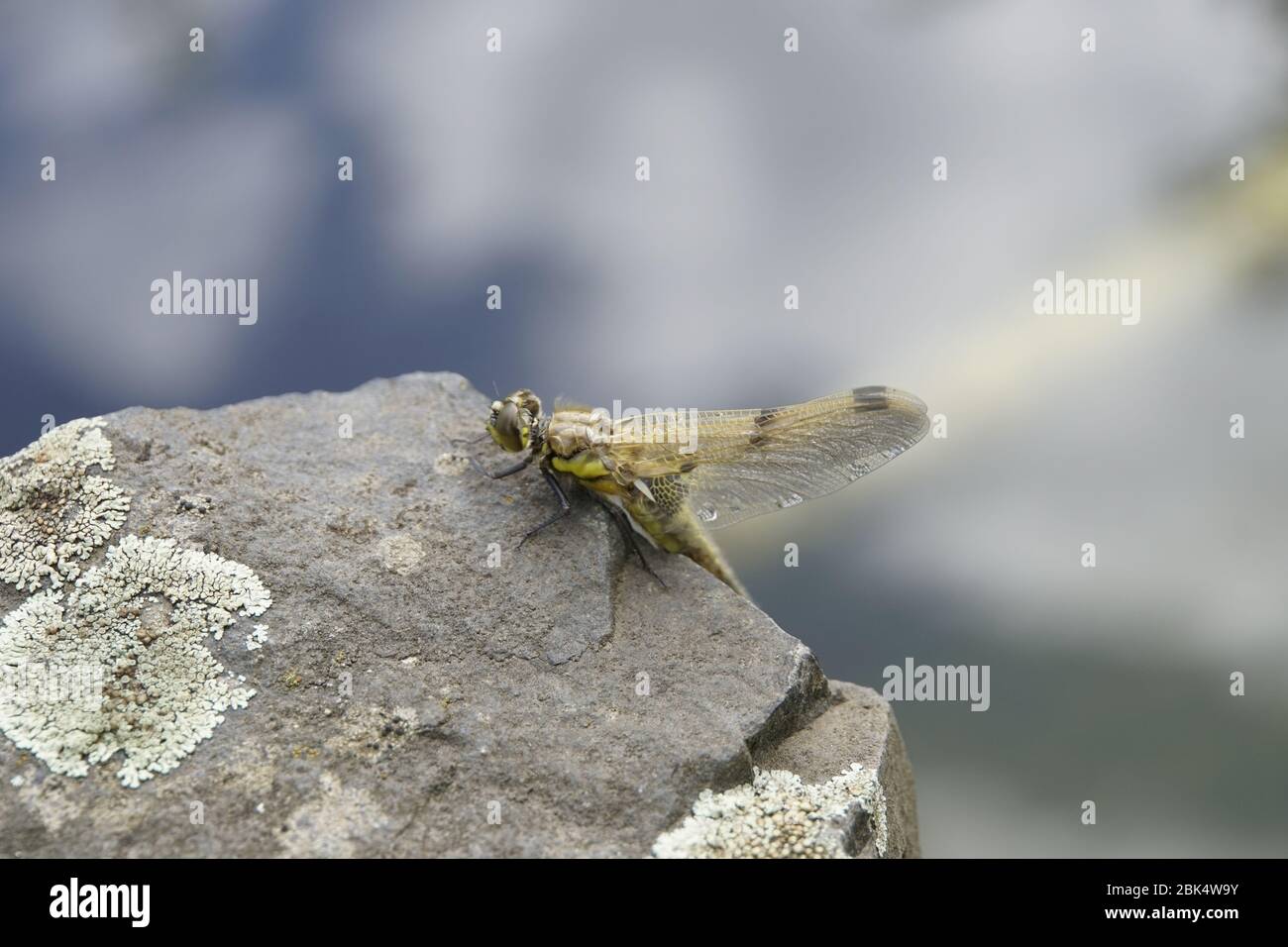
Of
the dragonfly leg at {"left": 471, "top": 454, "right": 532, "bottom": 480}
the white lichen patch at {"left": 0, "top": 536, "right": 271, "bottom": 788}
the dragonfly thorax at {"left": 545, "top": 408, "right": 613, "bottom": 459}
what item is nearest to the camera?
the white lichen patch at {"left": 0, "top": 536, "right": 271, "bottom": 788}

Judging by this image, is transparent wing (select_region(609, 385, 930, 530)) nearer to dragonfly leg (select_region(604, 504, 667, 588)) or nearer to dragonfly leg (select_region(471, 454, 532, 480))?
dragonfly leg (select_region(604, 504, 667, 588))

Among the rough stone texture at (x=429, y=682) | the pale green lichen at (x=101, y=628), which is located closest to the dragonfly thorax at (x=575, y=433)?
the rough stone texture at (x=429, y=682)

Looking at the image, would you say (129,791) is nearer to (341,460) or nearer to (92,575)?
(92,575)

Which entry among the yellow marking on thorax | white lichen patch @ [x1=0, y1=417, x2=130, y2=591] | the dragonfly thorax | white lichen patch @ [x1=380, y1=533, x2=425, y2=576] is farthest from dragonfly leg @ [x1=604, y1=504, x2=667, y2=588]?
white lichen patch @ [x1=0, y1=417, x2=130, y2=591]

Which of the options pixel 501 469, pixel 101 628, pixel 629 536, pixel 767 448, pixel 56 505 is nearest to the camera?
pixel 101 628

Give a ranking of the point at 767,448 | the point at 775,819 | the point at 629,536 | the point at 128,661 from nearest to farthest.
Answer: the point at 775,819, the point at 128,661, the point at 629,536, the point at 767,448

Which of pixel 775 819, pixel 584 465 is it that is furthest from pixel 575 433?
pixel 775 819

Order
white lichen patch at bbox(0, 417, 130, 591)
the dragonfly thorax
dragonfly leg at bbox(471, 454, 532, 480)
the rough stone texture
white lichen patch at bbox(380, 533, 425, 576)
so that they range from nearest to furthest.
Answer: the rough stone texture → white lichen patch at bbox(0, 417, 130, 591) → white lichen patch at bbox(380, 533, 425, 576) → the dragonfly thorax → dragonfly leg at bbox(471, 454, 532, 480)

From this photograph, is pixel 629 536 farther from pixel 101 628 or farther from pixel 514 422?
pixel 101 628
